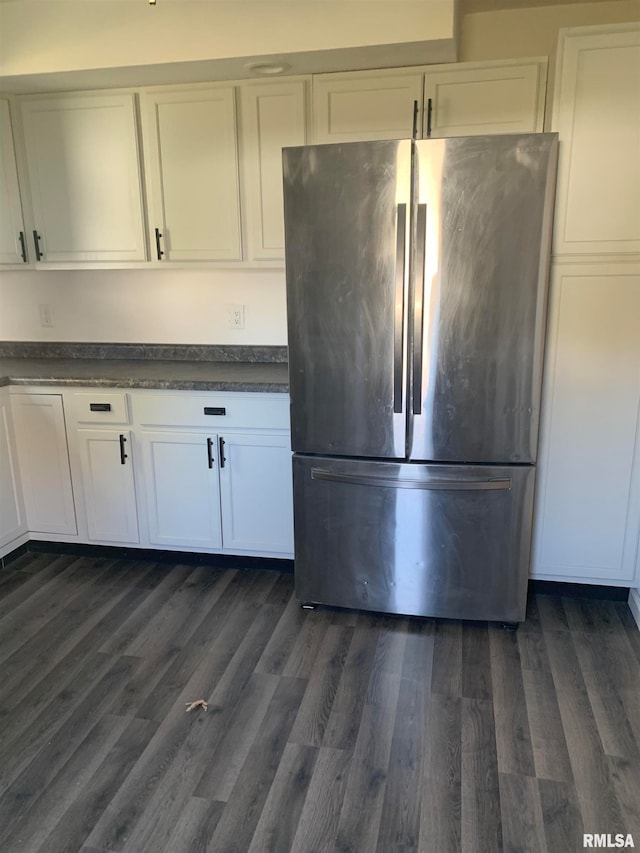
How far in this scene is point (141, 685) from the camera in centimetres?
217

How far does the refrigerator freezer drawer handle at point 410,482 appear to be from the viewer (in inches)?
91.0

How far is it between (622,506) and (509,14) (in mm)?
2144

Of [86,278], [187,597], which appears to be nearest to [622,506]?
[187,597]

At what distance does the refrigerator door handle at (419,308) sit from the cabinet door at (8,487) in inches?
76.2

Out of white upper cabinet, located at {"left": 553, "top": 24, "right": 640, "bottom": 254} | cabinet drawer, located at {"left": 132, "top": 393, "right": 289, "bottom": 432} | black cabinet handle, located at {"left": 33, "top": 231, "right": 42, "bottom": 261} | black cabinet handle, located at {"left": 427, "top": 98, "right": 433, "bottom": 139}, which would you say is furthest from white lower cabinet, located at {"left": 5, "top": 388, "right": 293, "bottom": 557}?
white upper cabinet, located at {"left": 553, "top": 24, "right": 640, "bottom": 254}

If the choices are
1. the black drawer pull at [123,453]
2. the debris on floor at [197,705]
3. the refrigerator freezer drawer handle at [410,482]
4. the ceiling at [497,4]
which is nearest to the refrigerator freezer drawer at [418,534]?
the refrigerator freezer drawer handle at [410,482]

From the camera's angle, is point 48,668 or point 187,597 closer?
point 48,668

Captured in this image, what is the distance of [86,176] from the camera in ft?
9.49

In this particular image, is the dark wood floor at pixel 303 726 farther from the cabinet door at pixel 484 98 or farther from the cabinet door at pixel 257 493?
the cabinet door at pixel 484 98

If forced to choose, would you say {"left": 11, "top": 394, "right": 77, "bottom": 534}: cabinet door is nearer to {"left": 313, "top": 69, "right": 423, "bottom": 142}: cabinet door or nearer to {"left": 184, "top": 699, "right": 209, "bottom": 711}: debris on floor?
{"left": 184, "top": 699, "right": 209, "bottom": 711}: debris on floor

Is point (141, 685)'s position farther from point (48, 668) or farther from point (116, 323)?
point (116, 323)

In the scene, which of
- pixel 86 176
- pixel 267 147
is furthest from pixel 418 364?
pixel 86 176

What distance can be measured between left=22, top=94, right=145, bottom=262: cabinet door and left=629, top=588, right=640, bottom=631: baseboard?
2.62 m

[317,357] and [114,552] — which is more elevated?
[317,357]
